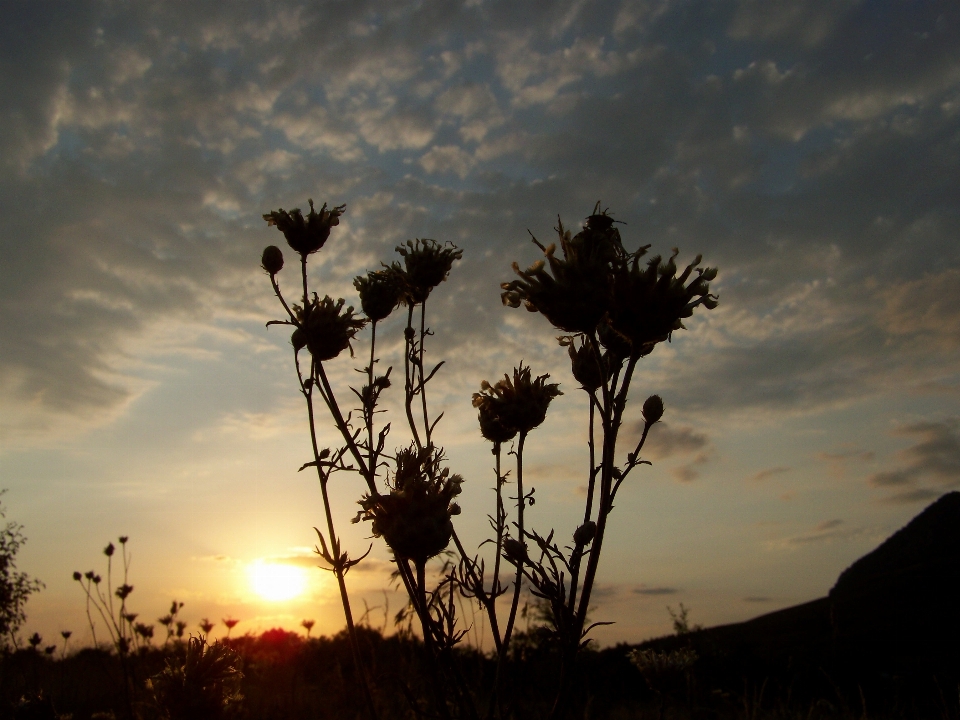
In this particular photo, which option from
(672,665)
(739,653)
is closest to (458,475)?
(672,665)

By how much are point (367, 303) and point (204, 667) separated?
8.44 ft

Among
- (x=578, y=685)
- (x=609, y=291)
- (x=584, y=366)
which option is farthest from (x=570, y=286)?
(x=578, y=685)

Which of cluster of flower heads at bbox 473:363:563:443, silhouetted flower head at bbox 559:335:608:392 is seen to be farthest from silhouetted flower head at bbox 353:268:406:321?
silhouetted flower head at bbox 559:335:608:392

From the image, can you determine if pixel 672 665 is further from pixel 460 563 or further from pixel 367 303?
pixel 367 303

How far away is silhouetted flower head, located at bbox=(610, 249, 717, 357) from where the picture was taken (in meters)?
2.54

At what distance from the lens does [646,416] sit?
10.8 ft

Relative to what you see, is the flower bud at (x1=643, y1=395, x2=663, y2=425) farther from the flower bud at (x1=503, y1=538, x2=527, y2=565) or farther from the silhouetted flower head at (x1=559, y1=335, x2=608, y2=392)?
the flower bud at (x1=503, y1=538, x2=527, y2=565)

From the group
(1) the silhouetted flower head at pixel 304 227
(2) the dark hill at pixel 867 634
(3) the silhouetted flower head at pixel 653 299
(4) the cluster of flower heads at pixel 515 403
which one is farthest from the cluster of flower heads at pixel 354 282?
(2) the dark hill at pixel 867 634

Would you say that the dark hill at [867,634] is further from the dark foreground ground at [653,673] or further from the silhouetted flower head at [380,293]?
the silhouetted flower head at [380,293]

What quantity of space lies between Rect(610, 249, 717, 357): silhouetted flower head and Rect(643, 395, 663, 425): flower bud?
70cm

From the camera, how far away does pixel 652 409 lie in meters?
3.28

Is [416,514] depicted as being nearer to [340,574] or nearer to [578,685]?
[340,574]

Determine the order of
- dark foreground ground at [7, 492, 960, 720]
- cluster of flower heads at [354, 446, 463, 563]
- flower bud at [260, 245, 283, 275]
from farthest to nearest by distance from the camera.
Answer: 1. dark foreground ground at [7, 492, 960, 720]
2. flower bud at [260, 245, 283, 275]
3. cluster of flower heads at [354, 446, 463, 563]

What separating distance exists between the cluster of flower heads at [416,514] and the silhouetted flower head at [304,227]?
1940 mm
